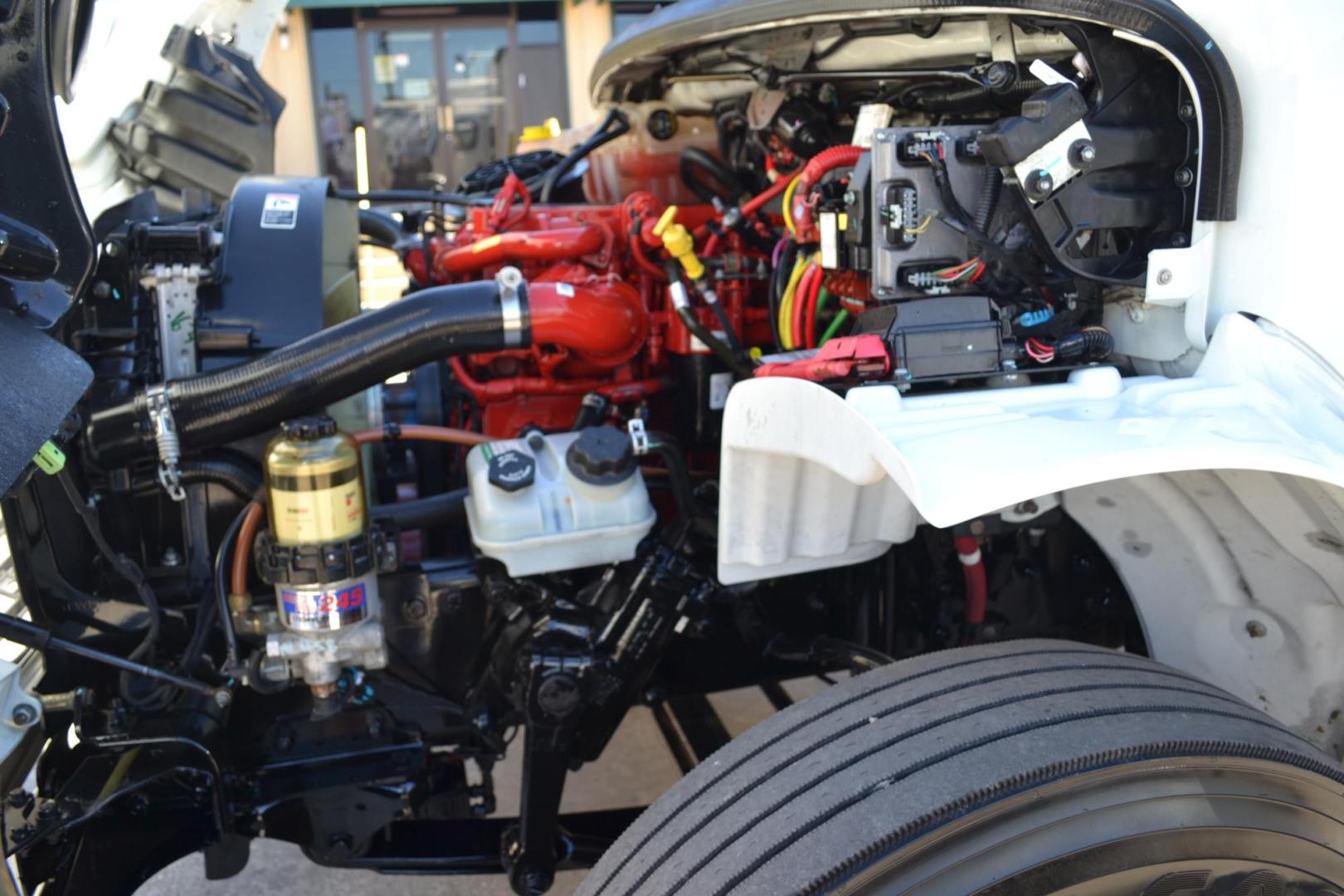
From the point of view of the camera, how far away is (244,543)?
5.56 feet

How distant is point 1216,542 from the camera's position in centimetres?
151

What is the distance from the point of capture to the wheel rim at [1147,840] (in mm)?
1036

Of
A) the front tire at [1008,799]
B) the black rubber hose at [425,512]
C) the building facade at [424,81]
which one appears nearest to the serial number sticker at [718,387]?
the black rubber hose at [425,512]

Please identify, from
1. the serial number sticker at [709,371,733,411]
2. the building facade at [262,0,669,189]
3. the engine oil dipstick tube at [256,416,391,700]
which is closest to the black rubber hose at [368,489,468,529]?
the engine oil dipstick tube at [256,416,391,700]

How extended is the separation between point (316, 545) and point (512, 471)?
328 millimetres

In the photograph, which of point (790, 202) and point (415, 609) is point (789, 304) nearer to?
point (790, 202)

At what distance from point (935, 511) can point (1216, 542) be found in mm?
689

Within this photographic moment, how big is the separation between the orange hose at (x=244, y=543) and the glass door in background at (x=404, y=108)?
28.8ft

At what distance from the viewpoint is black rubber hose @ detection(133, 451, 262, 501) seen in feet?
5.66

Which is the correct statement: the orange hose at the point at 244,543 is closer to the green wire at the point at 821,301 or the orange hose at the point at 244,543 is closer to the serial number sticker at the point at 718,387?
the serial number sticker at the point at 718,387

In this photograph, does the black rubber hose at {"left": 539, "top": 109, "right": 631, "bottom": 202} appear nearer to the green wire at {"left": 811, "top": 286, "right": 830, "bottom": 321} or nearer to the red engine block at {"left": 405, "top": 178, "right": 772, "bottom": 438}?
the red engine block at {"left": 405, "top": 178, "right": 772, "bottom": 438}

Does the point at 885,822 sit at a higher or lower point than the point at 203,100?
lower

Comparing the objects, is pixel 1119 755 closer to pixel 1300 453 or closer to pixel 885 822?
pixel 885 822

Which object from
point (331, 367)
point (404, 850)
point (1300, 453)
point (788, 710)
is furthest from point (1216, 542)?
point (404, 850)
